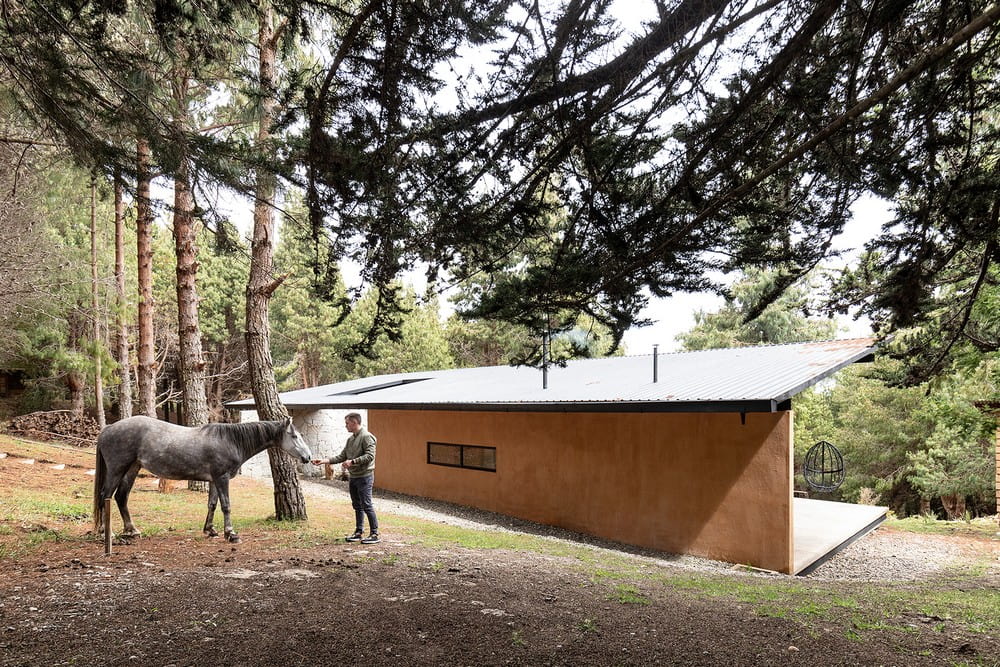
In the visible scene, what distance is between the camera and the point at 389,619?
3.97 meters

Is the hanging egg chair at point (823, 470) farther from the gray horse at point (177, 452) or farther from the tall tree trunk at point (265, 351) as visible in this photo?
the gray horse at point (177, 452)

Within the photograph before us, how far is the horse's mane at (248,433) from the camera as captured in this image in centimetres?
641

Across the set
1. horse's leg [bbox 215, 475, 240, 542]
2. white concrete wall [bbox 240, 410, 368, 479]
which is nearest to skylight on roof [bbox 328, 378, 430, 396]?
white concrete wall [bbox 240, 410, 368, 479]

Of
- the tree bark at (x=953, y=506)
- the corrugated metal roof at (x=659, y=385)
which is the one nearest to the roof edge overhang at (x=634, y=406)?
the corrugated metal roof at (x=659, y=385)

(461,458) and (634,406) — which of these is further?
(461,458)

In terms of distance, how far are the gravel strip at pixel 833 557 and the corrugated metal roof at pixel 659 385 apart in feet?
7.06

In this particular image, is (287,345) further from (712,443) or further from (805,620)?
(805,620)

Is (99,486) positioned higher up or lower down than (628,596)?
higher up

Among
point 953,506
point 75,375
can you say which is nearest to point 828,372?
point 953,506

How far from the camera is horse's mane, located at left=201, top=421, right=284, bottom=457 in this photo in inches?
252

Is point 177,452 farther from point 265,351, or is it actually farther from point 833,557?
point 833,557

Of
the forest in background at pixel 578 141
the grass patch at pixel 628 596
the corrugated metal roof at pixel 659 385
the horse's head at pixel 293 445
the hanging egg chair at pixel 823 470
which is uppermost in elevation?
the forest in background at pixel 578 141

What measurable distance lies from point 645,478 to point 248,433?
622cm

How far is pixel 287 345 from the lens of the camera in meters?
31.8
